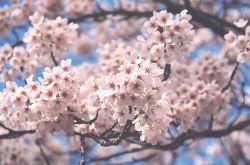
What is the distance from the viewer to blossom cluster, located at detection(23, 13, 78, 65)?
20.5ft

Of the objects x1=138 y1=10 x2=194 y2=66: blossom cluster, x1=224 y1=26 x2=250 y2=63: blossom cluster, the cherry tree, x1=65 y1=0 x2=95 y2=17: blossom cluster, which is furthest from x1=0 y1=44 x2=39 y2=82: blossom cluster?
x1=65 y1=0 x2=95 y2=17: blossom cluster

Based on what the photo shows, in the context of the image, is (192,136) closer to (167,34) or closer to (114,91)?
(167,34)

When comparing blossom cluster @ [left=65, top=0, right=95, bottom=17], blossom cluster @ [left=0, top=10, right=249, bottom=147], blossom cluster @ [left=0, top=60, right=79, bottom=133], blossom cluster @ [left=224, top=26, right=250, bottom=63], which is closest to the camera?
blossom cluster @ [left=0, top=10, right=249, bottom=147]

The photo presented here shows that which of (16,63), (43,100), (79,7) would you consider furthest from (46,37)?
(79,7)

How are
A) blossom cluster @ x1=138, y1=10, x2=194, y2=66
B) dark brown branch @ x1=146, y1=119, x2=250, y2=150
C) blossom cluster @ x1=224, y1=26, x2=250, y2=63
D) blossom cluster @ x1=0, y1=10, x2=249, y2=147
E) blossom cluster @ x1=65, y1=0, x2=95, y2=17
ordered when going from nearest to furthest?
blossom cluster @ x1=0, y1=10, x2=249, y2=147 → blossom cluster @ x1=138, y1=10, x2=194, y2=66 → blossom cluster @ x1=224, y1=26, x2=250, y2=63 → dark brown branch @ x1=146, y1=119, x2=250, y2=150 → blossom cluster @ x1=65, y1=0, x2=95, y2=17

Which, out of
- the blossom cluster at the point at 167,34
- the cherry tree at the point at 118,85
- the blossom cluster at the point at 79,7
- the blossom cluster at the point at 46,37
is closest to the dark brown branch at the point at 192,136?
the cherry tree at the point at 118,85

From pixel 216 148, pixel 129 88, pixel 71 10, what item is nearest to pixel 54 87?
pixel 129 88

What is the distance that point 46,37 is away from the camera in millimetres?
6262

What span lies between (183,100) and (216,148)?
9055mm

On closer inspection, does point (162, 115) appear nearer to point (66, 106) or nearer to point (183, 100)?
point (66, 106)

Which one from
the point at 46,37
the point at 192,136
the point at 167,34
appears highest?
the point at 167,34

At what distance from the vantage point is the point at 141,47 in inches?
247

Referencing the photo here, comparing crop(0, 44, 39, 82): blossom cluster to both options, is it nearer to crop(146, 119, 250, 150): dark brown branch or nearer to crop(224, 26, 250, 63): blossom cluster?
crop(146, 119, 250, 150): dark brown branch

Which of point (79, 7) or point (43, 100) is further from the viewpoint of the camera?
point (79, 7)
